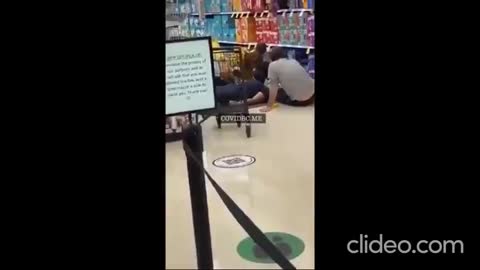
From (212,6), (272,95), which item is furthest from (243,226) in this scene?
(272,95)

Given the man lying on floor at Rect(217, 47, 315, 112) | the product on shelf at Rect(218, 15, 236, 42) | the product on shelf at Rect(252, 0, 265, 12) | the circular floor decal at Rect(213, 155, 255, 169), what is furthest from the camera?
the man lying on floor at Rect(217, 47, 315, 112)

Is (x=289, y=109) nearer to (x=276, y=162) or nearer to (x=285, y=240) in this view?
(x=276, y=162)

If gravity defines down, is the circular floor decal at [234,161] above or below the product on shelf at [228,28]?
below

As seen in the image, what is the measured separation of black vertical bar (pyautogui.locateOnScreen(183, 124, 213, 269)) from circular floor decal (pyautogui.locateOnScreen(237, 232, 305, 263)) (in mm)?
138

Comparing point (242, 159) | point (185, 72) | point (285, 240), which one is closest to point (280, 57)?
point (242, 159)

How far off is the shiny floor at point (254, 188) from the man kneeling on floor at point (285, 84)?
0.06 m

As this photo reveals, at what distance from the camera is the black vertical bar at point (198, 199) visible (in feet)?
4.53

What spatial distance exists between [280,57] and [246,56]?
7.7 inches

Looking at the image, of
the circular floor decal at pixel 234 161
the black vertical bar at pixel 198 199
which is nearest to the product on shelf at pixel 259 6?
the circular floor decal at pixel 234 161

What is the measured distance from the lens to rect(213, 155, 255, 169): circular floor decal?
2340 mm

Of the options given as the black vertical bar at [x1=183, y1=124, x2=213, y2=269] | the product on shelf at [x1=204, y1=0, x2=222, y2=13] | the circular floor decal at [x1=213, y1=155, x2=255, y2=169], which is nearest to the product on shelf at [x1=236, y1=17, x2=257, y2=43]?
the product on shelf at [x1=204, y1=0, x2=222, y2=13]

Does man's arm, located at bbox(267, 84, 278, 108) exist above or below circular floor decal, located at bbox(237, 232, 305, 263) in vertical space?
above

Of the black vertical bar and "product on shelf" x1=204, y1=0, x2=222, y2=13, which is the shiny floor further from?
"product on shelf" x1=204, y1=0, x2=222, y2=13

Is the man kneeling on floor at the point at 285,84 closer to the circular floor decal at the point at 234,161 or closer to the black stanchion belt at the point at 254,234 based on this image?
the circular floor decal at the point at 234,161
